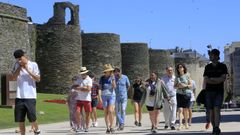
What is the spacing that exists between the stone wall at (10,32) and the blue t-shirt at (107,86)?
21.9 metres

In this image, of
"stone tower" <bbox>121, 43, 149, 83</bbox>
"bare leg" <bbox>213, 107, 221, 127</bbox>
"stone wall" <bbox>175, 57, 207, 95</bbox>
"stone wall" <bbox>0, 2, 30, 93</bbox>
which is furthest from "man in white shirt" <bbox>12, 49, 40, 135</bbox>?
"stone wall" <bbox>175, 57, 207, 95</bbox>

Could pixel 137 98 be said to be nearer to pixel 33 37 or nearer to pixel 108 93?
pixel 108 93

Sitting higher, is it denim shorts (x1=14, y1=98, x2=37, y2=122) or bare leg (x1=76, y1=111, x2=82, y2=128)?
denim shorts (x1=14, y1=98, x2=37, y2=122)

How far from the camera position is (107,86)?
17703 millimetres

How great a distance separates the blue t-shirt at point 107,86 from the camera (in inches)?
695

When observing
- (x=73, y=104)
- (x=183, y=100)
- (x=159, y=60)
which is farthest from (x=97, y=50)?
(x=183, y=100)

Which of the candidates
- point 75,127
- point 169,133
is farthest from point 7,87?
point 169,133

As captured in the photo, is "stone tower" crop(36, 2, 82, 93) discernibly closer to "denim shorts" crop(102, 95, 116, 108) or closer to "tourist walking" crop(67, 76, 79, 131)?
"tourist walking" crop(67, 76, 79, 131)

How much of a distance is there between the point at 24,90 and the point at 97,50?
44.2 metres

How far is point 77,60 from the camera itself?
5081 cm

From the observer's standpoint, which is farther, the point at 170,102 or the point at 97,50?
the point at 97,50

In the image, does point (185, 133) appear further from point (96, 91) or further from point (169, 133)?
point (96, 91)

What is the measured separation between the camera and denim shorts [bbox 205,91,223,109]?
1462cm

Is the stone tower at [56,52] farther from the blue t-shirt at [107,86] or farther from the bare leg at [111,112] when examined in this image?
the bare leg at [111,112]
